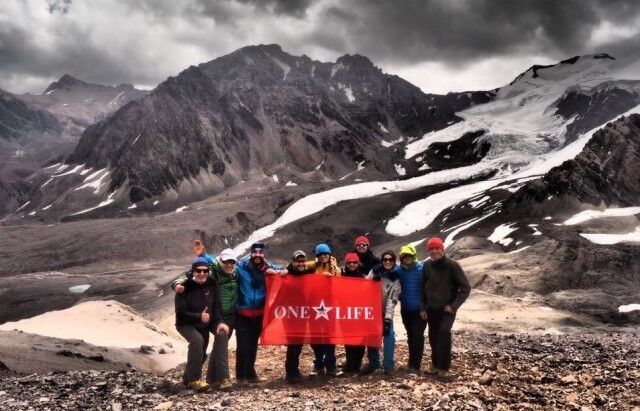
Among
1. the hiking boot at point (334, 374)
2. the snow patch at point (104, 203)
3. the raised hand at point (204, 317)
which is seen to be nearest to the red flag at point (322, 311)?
the hiking boot at point (334, 374)

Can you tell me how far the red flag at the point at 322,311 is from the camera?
11.8 meters

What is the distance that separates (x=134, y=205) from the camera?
172 metres

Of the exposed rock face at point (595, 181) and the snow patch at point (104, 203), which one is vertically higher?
the snow patch at point (104, 203)

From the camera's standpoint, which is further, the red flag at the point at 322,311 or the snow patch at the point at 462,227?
the snow patch at the point at 462,227

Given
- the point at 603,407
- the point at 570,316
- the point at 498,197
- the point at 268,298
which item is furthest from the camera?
the point at 498,197

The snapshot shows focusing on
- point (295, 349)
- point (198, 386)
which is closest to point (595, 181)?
point (295, 349)

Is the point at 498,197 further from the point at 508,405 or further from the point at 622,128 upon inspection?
the point at 508,405

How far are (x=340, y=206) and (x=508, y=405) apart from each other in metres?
116

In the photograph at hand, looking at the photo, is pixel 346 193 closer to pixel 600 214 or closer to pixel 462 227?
pixel 462 227

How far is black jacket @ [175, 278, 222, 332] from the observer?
10.9 meters

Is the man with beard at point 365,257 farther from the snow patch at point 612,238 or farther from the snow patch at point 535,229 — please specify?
the snow patch at point 535,229

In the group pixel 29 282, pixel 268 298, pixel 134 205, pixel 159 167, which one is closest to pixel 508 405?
pixel 268 298

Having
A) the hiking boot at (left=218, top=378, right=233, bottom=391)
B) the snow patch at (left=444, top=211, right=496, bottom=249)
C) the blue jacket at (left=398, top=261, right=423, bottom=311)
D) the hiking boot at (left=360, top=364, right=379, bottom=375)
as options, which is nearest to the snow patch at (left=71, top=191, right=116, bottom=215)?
the snow patch at (left=444, top=211, right=496, bottom=249)

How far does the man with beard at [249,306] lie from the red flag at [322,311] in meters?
0.19
